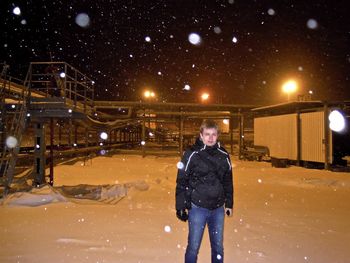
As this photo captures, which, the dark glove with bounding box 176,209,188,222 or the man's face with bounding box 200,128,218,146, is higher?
the man's face with bounding box 200,128,218,146

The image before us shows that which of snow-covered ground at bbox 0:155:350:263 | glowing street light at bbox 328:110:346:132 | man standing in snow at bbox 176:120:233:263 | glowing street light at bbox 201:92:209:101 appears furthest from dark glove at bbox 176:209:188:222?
glowing street light at bbox 201:92:209:101

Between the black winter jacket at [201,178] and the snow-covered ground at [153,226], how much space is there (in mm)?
1289

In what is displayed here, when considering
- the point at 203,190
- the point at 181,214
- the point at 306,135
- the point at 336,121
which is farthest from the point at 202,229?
the point at 306,135

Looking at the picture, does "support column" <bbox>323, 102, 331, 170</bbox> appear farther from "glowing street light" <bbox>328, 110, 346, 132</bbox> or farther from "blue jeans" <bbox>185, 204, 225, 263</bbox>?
"blue jeans" <bbox>185, 204, 225, 263</bbox>

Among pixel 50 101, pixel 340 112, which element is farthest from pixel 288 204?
pixel 340 112

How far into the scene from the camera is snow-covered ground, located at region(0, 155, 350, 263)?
4891 millimetres

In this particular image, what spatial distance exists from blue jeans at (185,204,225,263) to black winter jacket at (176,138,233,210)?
0.08 metres

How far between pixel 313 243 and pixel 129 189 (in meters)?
5.66

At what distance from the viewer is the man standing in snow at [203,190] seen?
3.81 meters

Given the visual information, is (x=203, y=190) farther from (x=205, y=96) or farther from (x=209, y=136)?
(x=205, y=96)

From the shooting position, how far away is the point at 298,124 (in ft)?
55.7

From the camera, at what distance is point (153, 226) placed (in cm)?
627

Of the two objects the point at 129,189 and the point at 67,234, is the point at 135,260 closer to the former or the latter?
the point at 67,234

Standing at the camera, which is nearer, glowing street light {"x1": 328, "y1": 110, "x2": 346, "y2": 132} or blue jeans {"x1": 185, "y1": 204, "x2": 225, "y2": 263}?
blue jeans {"x1": 185, "y1": 204, "x2": 225, "y2": 263}
